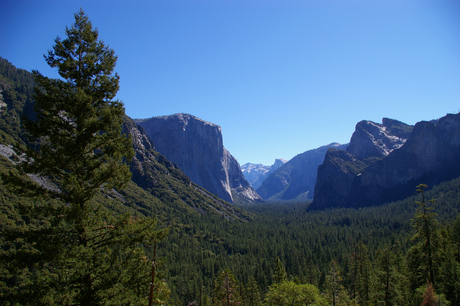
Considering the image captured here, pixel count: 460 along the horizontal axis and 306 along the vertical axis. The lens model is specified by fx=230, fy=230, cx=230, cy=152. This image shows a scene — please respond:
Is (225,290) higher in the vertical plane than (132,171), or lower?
lower

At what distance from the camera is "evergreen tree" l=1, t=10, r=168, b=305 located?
30.4 ft

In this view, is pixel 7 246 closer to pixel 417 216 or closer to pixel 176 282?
pixel 176 282

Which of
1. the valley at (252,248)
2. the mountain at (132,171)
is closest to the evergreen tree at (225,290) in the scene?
the valley at (252,248)

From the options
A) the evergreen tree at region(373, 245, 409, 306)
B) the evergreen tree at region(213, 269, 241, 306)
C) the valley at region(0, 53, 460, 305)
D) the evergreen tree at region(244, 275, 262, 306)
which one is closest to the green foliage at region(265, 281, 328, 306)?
the valley at region(0, 53, 460, 305)

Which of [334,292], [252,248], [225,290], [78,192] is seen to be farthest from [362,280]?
[252,248]

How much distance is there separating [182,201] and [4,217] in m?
130

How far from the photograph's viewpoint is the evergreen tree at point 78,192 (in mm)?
9266

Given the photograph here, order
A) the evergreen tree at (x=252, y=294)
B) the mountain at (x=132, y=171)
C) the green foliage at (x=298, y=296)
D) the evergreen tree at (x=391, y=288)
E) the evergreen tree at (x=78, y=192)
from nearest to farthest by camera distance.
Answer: the evergreen tree at (x=78, y=192) < the green foliage at (x=298, y=296) < the evergreen tree at (x=391, y=288) < the evergreen tree at (x=252, y=294) < the mountain at (x=132, y=171)

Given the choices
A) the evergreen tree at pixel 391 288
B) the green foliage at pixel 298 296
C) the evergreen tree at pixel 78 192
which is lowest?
the evergreen tree at pixel 391 288

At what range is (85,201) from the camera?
1034cm

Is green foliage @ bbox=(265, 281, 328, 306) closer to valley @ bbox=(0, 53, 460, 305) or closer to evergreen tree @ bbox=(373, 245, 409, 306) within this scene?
valley @ bbox=(0, 53, 460, 305)

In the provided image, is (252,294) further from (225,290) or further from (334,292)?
(334,292)

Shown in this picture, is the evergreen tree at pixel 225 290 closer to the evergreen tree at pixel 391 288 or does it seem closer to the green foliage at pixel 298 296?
the green foliage at pixel 298 296

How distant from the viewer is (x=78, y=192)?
9828 mm
